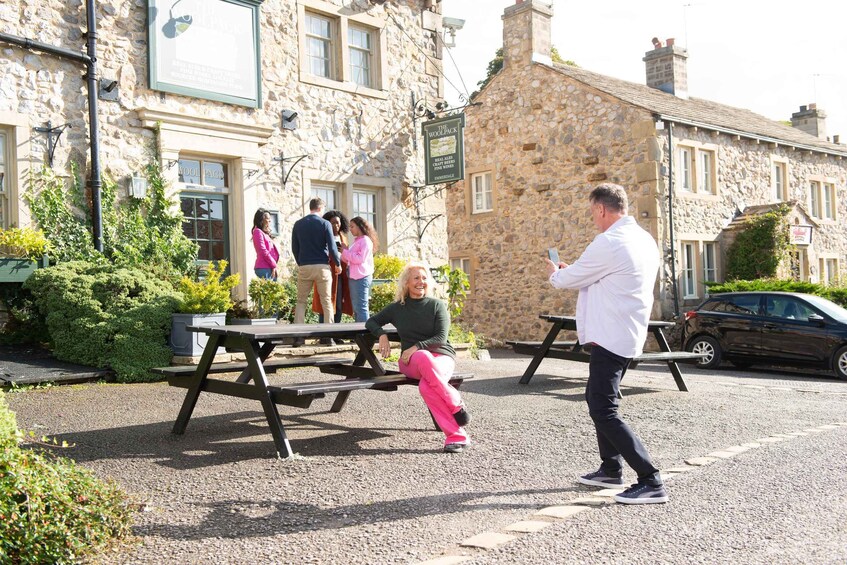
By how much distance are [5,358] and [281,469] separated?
217 inches

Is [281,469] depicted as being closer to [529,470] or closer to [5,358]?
[529,470]

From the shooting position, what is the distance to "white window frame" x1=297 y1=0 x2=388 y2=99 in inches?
540

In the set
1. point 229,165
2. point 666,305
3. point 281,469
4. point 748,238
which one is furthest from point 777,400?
point 748,238

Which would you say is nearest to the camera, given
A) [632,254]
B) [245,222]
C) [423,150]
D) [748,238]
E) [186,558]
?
[186,558]

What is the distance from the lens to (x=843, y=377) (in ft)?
44.6

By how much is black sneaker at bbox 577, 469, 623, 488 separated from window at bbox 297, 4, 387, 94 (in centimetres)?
1008

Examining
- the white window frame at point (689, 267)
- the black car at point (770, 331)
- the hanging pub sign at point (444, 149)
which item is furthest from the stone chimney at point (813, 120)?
the hanging pub sign at point (444, 149)

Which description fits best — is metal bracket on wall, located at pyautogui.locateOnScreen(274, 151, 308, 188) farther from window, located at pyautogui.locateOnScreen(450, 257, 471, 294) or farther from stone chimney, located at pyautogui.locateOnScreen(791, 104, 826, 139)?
stone chimney, located at pyautogui.locateOnScreen(791, 104, 826, 139)

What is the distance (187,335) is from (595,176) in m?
14.2

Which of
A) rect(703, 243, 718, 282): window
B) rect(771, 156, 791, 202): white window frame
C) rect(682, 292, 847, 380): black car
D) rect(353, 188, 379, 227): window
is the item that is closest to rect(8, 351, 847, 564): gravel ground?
rect(682, 292, 847, 380): black car

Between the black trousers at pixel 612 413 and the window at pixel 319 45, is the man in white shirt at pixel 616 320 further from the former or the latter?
the window at pixel 319 45

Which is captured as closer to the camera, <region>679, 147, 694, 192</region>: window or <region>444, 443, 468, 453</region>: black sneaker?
<region>444, 443, 468, 453</region>: black sneaker

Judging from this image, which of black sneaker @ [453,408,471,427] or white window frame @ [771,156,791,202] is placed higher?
white window frame @ [771,156,791,202]

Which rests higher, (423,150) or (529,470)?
(423,150)
